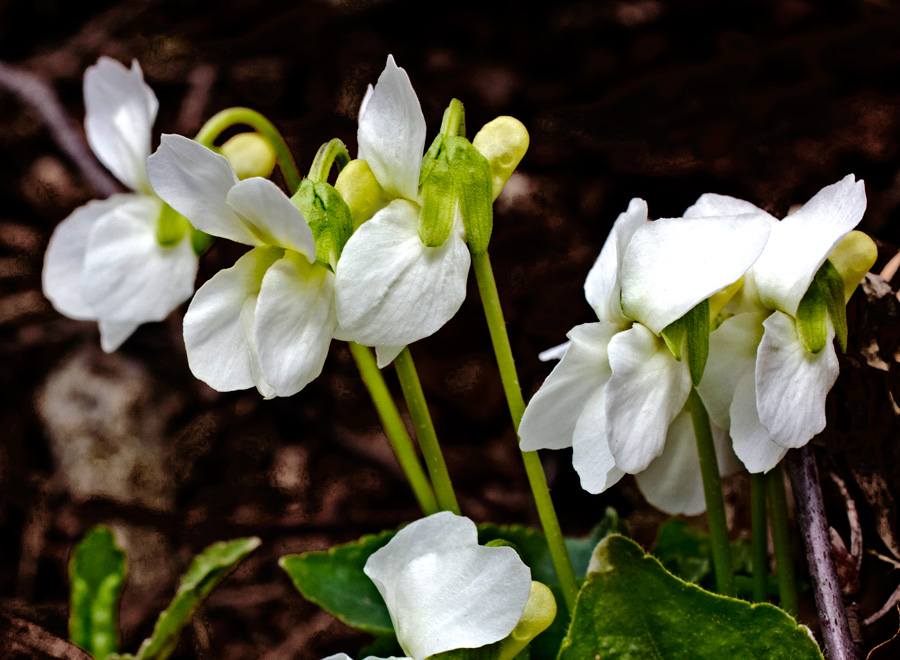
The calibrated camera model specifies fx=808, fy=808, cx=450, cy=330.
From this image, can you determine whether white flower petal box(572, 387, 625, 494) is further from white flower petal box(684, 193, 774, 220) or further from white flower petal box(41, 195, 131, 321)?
white flower petal box(41, 195, 131, 321)

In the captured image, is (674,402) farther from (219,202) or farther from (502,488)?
(502,488)

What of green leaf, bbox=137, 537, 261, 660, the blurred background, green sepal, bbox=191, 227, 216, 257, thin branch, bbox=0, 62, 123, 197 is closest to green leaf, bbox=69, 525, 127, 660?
green leaf, bbox=137, 537, 261, 660

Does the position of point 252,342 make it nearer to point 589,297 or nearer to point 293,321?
point 293,321

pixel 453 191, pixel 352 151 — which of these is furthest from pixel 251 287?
pixel 352 151

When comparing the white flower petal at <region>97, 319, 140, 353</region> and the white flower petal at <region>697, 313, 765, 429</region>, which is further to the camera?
the white flower petal at <region>97, 319, 140, 353</region>

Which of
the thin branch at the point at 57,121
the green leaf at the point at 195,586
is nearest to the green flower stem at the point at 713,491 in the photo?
the green leaf at the point at 195,586
